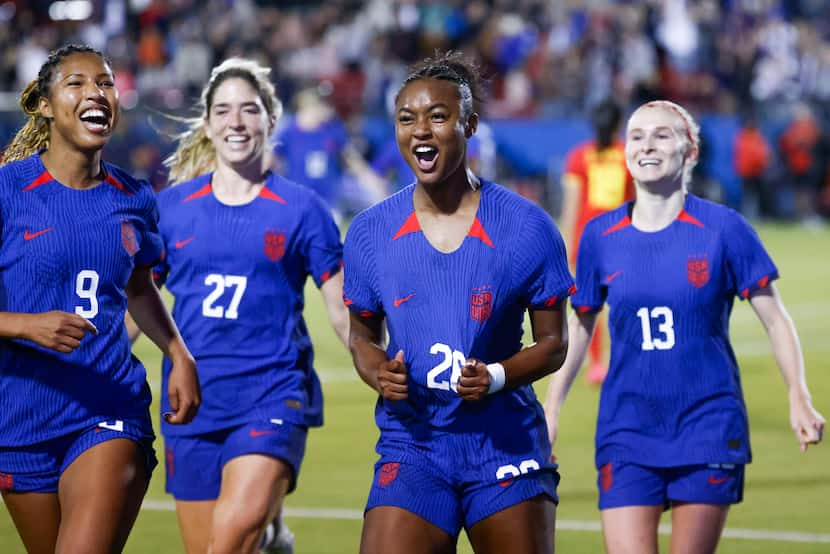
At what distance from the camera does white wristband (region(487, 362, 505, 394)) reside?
16.5ft

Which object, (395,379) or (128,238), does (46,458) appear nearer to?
(128,238)

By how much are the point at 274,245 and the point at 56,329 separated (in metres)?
1.88

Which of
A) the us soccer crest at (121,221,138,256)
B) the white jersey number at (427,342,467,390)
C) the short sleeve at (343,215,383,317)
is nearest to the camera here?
the white jersey number at (427,342,467,390)

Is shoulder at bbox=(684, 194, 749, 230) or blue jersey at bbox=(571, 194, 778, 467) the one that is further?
shoulder at bbox=(684, 194, 749, 230)

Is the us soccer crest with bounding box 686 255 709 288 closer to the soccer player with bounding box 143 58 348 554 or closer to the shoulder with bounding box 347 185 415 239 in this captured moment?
the shoulder with bounding box 347 185 415 239

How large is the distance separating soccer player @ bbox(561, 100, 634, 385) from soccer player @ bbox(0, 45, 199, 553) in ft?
24.4

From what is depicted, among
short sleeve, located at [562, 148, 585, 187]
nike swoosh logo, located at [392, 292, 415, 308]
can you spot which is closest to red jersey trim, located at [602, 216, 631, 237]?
nike swoosh logo, located at [392, 292, 415, 308]

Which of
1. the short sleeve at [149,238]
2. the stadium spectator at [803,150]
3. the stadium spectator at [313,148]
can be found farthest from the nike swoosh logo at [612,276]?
the stadium spectator at [803,150]

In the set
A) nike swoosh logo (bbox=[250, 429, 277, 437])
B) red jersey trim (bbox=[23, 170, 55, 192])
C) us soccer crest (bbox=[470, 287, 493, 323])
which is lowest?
nike swoosh logo (bbox=[250, 429, 277, 437])

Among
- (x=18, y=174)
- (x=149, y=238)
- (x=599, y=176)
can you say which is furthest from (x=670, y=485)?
(x=599, y=176)

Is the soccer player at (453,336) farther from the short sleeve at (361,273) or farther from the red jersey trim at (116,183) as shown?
the red jersey trim at (116,183)

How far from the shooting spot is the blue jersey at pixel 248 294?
6773 mm

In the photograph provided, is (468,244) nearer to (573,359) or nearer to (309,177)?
(573,359)

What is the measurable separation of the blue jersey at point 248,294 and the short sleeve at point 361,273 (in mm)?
1414
